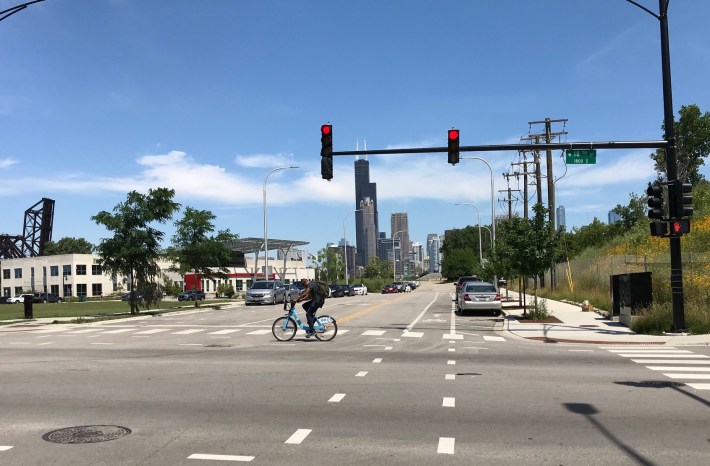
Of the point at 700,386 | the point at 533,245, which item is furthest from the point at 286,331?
the point at 533,245

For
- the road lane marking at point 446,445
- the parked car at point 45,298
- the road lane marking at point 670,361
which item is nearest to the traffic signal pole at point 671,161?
the road lane marking at point 670,361

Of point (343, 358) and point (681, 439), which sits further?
point (343, 358)

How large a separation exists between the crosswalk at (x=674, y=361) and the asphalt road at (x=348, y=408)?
31 centimetres

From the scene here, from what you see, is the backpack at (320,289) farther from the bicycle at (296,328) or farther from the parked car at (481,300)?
the parked car at (481,300)

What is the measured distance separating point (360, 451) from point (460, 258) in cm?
14160

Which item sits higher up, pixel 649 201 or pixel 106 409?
pixel 649 201

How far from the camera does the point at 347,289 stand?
225 feet

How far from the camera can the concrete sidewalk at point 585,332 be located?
54.7 feet

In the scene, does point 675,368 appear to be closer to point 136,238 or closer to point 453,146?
point 453,146

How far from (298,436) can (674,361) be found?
9.28 meters

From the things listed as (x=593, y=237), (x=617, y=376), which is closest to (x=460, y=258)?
(x=593, y=237)

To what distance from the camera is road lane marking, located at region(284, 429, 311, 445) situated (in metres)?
6.62

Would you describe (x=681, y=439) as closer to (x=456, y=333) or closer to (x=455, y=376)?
(x=455, y=376)

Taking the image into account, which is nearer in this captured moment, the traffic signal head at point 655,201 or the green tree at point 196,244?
the traffic signal head at point 655,201
